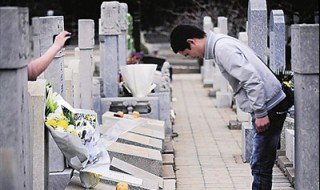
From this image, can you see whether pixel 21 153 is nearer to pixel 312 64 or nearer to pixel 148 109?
pixel 312 64

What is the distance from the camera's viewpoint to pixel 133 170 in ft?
26.2

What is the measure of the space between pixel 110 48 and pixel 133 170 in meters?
4.70

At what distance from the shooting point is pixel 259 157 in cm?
629

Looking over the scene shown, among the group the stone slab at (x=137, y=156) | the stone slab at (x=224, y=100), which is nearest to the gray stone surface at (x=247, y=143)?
the stone slab at (x=137, y=156)

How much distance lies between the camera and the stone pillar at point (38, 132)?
6.18 metres

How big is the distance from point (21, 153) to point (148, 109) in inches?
275

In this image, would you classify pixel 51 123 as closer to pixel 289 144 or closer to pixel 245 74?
pixel 245 74

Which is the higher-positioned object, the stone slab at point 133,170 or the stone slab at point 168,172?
the stone slab at point 133,170

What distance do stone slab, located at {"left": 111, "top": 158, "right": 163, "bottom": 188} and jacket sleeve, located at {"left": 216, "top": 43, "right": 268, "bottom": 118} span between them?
2176 mm

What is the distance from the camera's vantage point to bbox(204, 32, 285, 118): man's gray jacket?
5965mm

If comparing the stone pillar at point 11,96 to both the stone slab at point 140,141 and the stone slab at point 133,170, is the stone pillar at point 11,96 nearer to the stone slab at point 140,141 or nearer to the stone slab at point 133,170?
the stone slab at point 133,170

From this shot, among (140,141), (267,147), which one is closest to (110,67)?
(140,141)

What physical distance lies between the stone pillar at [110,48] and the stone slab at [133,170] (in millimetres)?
4234

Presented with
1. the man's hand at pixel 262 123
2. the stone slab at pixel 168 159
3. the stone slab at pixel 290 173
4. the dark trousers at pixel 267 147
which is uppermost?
the man's hand at pixel 262 123
